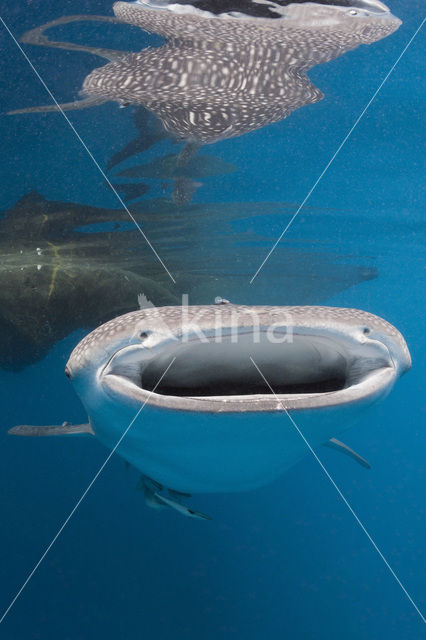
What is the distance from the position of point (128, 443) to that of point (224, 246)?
9202mm

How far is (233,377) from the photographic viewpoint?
273 cm

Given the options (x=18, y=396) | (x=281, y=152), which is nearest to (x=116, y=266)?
(x=281, y=152)

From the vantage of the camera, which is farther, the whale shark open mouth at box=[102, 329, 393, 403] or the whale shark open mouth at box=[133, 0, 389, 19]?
the whale shark open mouth at box=[133, 0, 389, 19]

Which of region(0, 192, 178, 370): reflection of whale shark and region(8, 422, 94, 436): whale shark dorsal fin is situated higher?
region(8, 422, 94, 436): whale shark dorsal fin

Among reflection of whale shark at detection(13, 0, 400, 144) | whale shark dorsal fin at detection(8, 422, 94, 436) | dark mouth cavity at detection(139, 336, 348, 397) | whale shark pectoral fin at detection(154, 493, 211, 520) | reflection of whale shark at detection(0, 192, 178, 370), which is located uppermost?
reflection of whale shark at detection(13, 0, 400, 144)

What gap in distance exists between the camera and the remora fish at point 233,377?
1.89 meters

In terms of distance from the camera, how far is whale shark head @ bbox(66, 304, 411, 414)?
1.93m

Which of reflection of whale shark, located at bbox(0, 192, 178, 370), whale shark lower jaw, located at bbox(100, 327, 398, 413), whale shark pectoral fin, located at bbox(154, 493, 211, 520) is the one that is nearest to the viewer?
whale shark lower jaw, located at bbox(100, 327, 398, 413)

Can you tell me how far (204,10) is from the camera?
4477 mm

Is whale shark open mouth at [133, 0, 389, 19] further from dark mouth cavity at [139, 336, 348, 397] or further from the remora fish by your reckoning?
dark mouth cavity at [139, 336, 348, 397]

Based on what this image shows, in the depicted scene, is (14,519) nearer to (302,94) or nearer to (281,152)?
(281,152)

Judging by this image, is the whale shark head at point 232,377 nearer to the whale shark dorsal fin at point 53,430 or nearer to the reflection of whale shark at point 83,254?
the whale shark dorsal fin at point 53,430

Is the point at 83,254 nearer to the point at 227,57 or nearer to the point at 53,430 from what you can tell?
the point at 227,57

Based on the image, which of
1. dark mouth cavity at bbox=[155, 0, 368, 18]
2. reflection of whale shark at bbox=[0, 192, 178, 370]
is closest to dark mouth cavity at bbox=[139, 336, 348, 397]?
dark mouth cavity at bbox=[155, 0, 368, 18]
